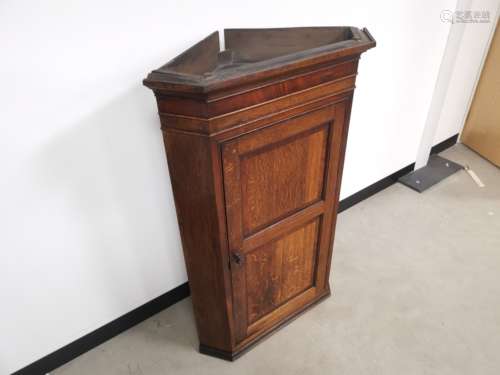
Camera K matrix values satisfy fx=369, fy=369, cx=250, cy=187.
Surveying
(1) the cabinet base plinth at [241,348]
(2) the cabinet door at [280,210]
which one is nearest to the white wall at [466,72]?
(2) the cabinet door at [280,210]

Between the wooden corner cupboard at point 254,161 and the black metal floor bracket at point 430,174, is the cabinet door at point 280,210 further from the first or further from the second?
the black metal floor bracket at point 430,174

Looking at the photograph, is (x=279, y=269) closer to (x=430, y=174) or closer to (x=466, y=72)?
(x=430, y=174)

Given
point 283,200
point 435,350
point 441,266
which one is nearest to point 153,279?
point 283,200

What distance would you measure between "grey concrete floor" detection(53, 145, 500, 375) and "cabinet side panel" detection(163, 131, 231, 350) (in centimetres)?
22

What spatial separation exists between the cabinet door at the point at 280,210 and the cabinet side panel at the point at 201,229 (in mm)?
49

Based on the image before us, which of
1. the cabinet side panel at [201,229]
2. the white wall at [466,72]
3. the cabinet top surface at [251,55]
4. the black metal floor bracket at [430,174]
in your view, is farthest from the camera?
the black metal floor bracket at [430,174]

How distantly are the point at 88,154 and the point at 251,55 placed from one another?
2.08ft

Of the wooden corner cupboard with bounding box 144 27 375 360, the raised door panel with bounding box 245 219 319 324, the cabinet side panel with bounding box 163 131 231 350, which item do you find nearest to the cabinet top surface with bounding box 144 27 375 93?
the wooden corner cupboard with bounding box 144 27 375 360

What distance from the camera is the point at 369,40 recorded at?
1110mm

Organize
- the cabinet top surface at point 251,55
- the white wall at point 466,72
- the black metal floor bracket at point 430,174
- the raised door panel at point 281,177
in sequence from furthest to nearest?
1. the black metal floor bracket at point 430,174
2. the white wall at point 466,72
3. the raised door panel at point 281,177
4. the cabinet top surface at point 251,55

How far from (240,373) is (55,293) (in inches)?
29.9

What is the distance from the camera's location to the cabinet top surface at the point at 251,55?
0.86 metres
